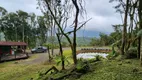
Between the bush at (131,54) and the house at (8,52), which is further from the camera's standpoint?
the house at (8,52)

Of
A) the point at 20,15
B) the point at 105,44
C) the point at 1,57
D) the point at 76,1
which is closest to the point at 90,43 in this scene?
the point at 105,44

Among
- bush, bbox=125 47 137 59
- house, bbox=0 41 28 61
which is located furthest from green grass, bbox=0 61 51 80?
house, bbox=0 41 28 61

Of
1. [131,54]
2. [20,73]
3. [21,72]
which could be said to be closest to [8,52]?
[21,72]

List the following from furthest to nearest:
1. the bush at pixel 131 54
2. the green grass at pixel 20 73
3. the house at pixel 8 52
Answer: the house at pixel 8 52, the green grass at pixel 20 73, the bush at pixel 131 54

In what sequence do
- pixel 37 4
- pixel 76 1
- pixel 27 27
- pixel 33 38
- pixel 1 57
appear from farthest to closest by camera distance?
pixel 33 38
pixel 27 27
pixel 1 57
pixel 37 4
pixel 76 1

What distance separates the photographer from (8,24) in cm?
3734

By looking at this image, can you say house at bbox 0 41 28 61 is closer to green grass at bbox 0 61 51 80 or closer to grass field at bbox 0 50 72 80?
grass field at bbox 0 50 72 80

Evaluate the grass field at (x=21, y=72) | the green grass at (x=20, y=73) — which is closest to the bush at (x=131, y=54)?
the grass field at (x=21, y=72)

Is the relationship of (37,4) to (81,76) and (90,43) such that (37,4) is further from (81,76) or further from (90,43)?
(90,43)

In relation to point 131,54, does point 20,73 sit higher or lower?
lower

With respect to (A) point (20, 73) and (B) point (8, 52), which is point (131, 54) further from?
(B) point (8, 52)

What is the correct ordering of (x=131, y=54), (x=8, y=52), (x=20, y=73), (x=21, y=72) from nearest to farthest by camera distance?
(x=131, y=54) → (x=20, y=73) → (x=21, y=72) → (x=8, y=52)

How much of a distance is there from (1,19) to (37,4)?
71.1 ft

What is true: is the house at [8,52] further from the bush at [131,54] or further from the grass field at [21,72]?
the bush at [131,54]
